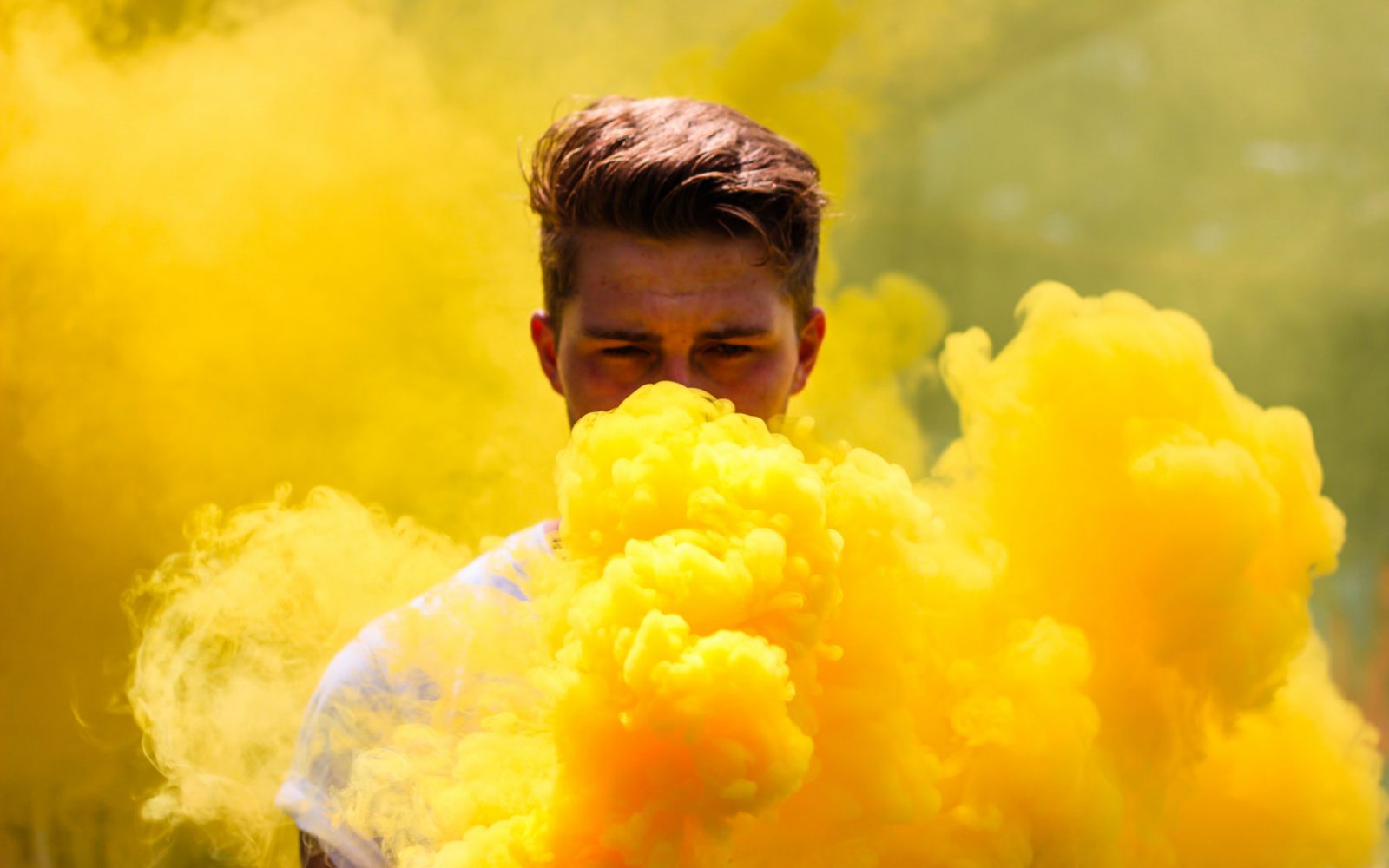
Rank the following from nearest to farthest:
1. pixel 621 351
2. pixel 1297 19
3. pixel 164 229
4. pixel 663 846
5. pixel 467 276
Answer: pixel 663 846, pixel 621 351, pixel 164 229, pixel 467 276, pixel 1297 19

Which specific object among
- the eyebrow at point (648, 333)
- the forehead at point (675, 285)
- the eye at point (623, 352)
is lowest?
the eye at point (623, 352)

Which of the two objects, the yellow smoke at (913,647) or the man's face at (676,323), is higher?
the man's face at (676,323)

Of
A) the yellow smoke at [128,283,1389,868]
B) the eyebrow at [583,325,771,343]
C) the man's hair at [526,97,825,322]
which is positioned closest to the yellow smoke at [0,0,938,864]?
the man's hair at [526,97,825,322]

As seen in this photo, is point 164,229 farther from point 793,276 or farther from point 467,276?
point 793,276

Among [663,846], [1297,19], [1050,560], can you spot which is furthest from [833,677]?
[1297,19]

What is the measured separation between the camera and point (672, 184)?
1.26m

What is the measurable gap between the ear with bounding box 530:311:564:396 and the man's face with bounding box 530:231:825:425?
11cm

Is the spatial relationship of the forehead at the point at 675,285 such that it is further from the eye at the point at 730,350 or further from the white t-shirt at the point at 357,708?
the white t-shirt at the point at 357,708

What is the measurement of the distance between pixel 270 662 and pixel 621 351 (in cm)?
55

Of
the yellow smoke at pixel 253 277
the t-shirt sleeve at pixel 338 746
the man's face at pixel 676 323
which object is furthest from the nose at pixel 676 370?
the yellow smoke at pixel 253 277

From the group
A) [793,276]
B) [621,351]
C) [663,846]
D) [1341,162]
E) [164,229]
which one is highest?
[1341,162]

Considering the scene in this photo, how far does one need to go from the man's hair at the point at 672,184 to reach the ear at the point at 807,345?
3cm

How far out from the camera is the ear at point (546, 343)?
1.41 m

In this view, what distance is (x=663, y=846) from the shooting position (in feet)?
2.52
